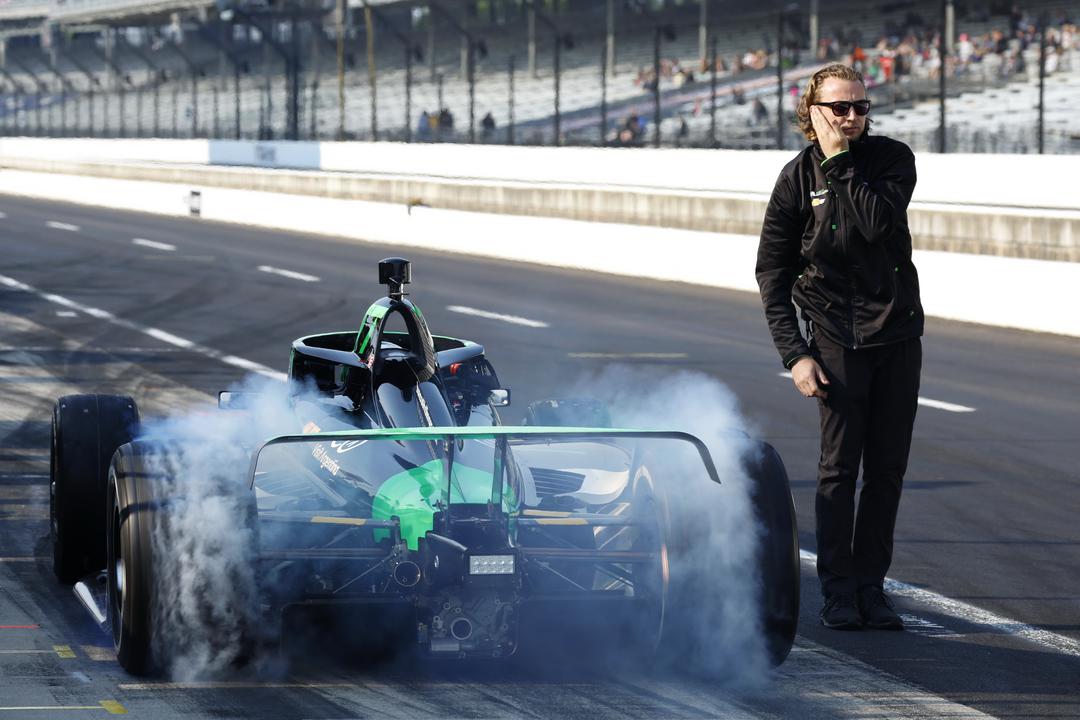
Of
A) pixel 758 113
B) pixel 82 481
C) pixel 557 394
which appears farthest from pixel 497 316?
pixel 758 113

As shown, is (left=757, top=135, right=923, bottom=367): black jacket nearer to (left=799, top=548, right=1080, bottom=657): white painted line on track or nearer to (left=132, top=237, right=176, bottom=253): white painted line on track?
(left=799, top=548, right=1080, bottom=657): white painted line on track

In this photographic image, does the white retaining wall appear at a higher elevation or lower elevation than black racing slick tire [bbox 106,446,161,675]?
higher

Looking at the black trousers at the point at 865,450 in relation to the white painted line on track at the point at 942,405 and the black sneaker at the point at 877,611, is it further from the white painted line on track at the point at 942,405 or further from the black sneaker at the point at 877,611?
the white painted line on track at the point at 942,405

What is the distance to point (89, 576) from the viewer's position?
7.07m

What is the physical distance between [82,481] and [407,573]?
6.74ft

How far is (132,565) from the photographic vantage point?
5.59 metres

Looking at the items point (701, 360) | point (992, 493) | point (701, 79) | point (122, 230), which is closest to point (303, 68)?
point (701, 79)

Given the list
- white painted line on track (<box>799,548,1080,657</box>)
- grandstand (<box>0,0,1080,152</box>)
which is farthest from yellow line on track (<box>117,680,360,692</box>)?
grandstand (<box>0,0,1080,152</box>)

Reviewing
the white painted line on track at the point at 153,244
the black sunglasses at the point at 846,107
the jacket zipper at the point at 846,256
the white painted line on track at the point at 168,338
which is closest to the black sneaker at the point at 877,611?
the jacket zipper at the point at 846,256

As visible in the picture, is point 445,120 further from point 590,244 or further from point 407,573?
point 407,573

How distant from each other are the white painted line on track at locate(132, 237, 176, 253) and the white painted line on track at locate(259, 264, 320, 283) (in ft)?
12.9

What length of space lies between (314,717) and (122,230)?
2939cm

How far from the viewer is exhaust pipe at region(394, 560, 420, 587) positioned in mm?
5535

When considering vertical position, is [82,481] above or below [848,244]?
below
